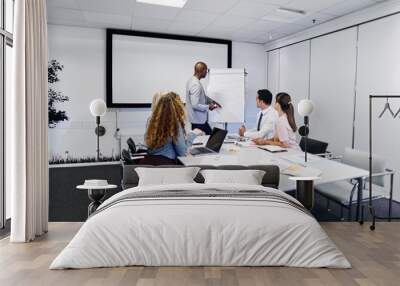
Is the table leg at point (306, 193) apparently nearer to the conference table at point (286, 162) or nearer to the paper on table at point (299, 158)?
the conference table at point (286, 162)

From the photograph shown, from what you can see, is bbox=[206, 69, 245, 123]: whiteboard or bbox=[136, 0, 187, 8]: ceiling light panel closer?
bbox=[136, 0, 187, 8]: ceiling light panel

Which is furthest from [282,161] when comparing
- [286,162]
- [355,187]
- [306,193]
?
[355,187]

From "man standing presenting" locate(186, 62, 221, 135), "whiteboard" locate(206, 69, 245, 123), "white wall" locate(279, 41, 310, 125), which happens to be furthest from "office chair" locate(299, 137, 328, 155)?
"man standing presenting" locate(186, 62, 221, 135)

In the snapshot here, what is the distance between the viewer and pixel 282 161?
15.4ft

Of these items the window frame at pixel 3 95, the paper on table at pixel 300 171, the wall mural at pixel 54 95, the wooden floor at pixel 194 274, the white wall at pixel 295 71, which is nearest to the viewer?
the wooden floor at pixel 194 274

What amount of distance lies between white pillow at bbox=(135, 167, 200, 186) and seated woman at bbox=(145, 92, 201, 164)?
331mm

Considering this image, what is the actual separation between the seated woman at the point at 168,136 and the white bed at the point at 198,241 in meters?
1.57

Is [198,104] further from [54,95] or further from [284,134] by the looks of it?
[54,95]

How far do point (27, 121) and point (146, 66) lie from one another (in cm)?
185

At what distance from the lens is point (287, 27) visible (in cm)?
515

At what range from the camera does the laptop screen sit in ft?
15.6

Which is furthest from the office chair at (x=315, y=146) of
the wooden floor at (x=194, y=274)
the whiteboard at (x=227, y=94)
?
the wooden floor at (x=194, y=274)

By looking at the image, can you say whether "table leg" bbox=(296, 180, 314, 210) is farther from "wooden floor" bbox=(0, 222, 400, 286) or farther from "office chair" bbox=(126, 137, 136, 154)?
"office chair" bbox=(126, 137, 136, 154)

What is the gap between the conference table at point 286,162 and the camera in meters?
4.55
